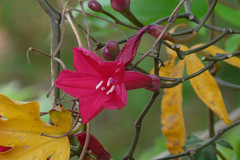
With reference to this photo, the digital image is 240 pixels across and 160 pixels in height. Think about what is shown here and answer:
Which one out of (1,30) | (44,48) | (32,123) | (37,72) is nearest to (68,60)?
(44,48)

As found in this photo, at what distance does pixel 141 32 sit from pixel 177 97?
23 centimetres

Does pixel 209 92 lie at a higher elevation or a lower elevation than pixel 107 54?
lower

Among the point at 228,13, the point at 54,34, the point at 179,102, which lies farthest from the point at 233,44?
the point at 54,34

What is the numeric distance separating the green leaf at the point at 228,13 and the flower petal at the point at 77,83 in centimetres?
56

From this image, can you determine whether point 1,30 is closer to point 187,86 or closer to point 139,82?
point 187,86

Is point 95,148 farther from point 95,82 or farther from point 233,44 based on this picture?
point 233,44

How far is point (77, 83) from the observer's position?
35 cm

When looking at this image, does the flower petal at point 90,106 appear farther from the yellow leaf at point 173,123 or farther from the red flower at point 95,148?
the yellow leaf at point 173,123

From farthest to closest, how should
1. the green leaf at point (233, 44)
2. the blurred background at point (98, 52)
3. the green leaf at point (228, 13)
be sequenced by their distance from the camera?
the blurred background at point (98, 52) → the green leaf at point (228, 13) → the green leaf at point (233, 44)

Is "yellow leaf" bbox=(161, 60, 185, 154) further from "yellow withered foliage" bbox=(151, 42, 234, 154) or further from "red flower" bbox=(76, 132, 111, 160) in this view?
"red flower" bbox=(76, 132, 111, 160)

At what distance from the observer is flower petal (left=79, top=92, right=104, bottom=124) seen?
0.34 metres

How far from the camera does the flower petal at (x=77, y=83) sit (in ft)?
1.13

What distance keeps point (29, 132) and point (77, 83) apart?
10cm

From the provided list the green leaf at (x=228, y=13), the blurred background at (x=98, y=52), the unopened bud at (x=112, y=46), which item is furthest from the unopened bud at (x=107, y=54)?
the blurred background at (x=98, y=52)
